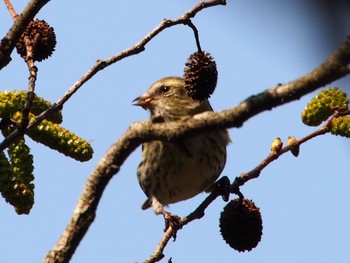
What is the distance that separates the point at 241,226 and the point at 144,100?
8.05ft

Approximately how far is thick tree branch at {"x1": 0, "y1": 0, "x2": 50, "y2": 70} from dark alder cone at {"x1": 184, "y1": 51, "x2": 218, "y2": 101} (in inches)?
41.0

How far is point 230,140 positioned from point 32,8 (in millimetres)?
3256

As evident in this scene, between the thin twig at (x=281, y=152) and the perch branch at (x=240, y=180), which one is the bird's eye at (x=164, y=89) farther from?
the thin twig at (x=281, y=152)

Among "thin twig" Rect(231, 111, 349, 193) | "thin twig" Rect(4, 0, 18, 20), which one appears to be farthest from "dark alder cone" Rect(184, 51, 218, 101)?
"thin twig" Rect(4, 0, 18, 20)

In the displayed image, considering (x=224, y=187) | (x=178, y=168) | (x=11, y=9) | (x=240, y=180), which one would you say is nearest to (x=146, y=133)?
(x=11, y=9)

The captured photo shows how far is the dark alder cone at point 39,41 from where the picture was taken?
2.89 m

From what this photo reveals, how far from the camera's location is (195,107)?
18.6 feet

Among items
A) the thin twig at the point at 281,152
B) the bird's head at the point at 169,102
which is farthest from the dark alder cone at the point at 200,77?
the bird's head at the point at 169,102

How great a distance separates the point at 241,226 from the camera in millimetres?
3348

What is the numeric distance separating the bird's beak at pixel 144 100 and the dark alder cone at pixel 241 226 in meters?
2.23

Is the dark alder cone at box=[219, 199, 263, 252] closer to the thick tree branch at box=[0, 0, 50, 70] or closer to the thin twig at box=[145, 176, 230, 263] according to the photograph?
the thin twig at box=[145, 176, 230, 263]

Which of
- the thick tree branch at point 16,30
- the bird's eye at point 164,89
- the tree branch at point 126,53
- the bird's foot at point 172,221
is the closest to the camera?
the thick tree branch at point 16,30

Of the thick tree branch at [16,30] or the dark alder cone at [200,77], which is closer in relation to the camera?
the thick tree branch at [16,30]

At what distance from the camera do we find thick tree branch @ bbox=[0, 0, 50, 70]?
2123 millimetres
